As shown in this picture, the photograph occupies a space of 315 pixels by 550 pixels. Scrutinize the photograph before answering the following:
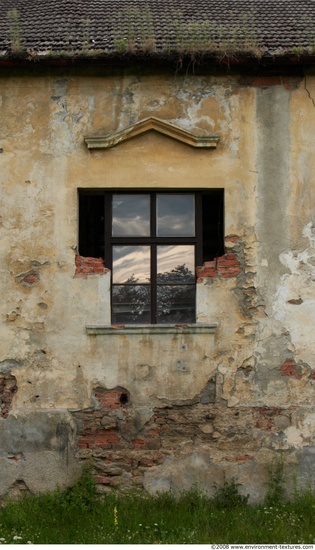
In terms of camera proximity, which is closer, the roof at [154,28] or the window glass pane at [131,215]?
the roof at [154,28]

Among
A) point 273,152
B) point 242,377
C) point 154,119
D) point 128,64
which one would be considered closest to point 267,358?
point 242,377

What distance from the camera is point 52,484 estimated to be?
754 cm

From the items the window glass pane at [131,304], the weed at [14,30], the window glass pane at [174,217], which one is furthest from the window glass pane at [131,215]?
the weed at [14,30]

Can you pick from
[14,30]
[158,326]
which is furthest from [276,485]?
[14,30]

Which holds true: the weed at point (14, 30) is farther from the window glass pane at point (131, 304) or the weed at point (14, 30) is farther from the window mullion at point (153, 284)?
the window glass pane at point (131, 304)

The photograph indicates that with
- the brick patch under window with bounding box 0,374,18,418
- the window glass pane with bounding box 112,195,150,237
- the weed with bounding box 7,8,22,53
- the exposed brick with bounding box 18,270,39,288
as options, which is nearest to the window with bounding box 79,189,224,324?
the window glass pane with bounding box 112,195,150,237

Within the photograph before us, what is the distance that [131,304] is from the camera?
797 centimetres

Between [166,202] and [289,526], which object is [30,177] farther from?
[289,526]

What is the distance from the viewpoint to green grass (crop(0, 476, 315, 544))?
634cm

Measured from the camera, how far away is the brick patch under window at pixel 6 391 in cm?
767

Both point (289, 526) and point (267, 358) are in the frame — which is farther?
point (267, 358)

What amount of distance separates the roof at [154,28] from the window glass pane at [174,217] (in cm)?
171

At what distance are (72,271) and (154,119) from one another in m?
2.08

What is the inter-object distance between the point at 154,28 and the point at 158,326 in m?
3.78
